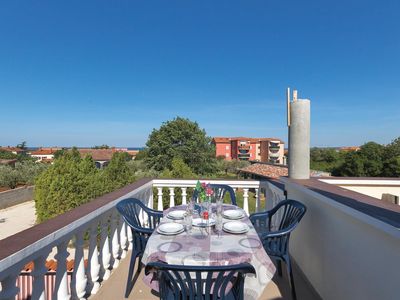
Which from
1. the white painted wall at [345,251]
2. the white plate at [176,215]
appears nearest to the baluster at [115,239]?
the white plate at [176,215]

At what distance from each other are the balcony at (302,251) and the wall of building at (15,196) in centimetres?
1821

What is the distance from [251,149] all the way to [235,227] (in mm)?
64111

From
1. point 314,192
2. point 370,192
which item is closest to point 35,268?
point 314,192

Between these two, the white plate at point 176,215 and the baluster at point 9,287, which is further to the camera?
the white plate at point 176,215

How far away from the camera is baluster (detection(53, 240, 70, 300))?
1426 mm

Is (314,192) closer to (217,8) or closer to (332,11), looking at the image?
(332,11)

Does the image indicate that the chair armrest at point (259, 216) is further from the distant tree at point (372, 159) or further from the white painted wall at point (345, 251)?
the distant tree at point (372, 159)

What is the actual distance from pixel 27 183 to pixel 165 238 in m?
22.2

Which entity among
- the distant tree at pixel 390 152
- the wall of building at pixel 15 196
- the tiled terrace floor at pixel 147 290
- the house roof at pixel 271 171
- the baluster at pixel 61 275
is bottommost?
the wall of building at pixel 15 196

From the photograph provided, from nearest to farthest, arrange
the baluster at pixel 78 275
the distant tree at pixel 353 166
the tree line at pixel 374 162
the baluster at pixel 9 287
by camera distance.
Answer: the baluster at pixel 9 287 < the baluster at pixel 78 275 < the tree line at pixel 374 162 < the distant tree at pixel 353 166

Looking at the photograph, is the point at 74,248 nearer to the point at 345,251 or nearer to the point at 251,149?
the point at 345,251

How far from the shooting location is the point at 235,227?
1797 mm

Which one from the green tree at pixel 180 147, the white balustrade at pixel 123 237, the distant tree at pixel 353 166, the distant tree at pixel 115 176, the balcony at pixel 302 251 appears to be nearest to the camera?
the balcony at pixel 302 251

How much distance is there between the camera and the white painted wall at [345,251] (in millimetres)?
1158
